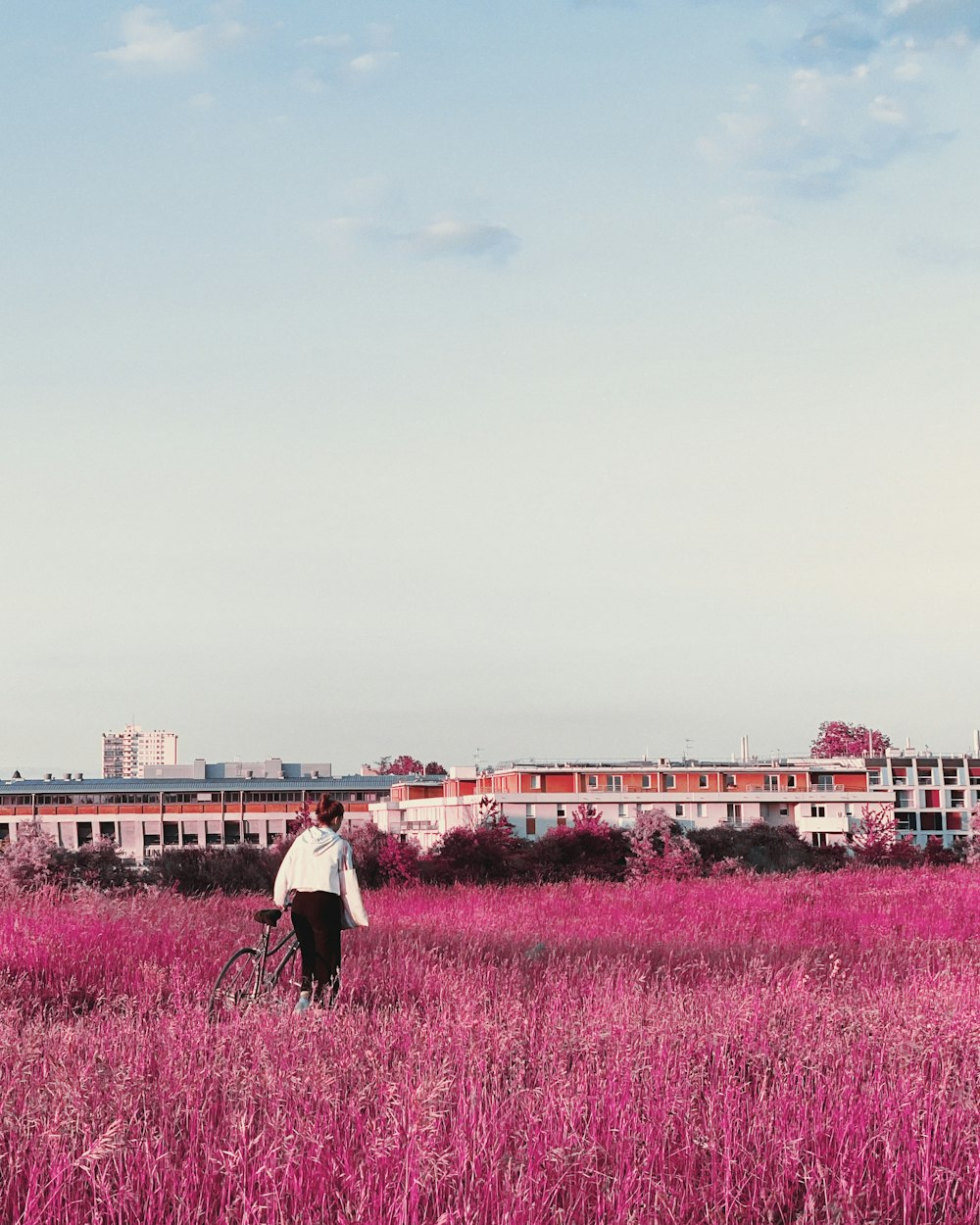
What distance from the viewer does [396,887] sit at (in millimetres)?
29422

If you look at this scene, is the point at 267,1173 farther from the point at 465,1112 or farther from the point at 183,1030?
the point at 183,1030

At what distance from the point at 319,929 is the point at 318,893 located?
0.28 metres

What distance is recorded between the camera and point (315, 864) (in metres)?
10.5

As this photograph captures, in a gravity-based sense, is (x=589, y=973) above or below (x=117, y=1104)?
below

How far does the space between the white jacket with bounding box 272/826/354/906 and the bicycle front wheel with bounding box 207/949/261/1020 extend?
699 millimetres

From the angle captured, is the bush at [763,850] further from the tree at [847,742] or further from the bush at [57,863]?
the tree at [847,742]

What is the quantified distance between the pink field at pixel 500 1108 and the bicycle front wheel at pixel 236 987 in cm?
22

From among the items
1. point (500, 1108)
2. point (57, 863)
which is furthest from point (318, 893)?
point (57, 863)

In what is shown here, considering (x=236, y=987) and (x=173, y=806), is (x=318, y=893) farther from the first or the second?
(x=173, y=806)

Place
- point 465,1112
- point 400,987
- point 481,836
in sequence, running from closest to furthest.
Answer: point 465,1112
point 400,987
point 481,836

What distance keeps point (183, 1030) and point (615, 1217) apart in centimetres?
328

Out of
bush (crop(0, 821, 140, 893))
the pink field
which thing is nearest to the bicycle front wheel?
the pink field

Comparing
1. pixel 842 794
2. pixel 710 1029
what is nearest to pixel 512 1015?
pixel 710 1029

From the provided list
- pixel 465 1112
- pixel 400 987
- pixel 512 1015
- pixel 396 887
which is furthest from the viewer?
pixel 396 887
